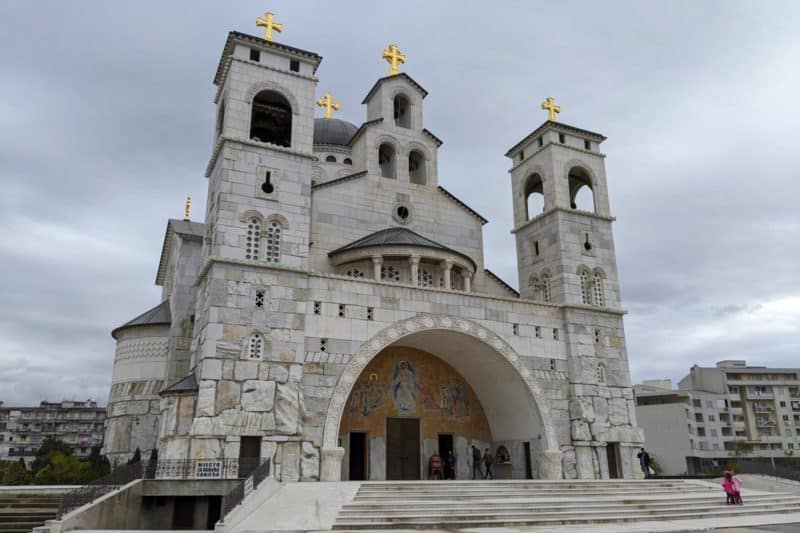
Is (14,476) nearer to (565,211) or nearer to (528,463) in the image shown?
(528,463)

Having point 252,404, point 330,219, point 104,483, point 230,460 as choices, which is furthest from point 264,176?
point 104,483

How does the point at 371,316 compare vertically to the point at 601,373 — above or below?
above

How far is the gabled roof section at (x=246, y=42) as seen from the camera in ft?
70.7

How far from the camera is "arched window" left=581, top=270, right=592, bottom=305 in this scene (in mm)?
24859

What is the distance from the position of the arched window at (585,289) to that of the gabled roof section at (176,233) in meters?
15.9

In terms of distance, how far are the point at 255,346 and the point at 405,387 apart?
21.1 feet

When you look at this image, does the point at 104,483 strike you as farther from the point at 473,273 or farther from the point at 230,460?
the point at 473,273

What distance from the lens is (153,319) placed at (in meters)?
26.1

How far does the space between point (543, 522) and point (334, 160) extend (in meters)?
26.5

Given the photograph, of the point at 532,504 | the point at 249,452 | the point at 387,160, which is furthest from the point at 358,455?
the point at 387,160

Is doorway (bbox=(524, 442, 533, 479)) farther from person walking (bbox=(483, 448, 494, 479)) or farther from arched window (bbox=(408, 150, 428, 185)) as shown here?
arched window (bbox=(408, 150, 428, 185))

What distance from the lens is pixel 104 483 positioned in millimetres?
14570

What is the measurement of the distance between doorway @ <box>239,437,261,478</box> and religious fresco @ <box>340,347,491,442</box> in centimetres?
412

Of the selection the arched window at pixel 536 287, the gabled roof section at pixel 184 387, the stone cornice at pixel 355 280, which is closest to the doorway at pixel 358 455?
the stone cornice at pixel 355 280
